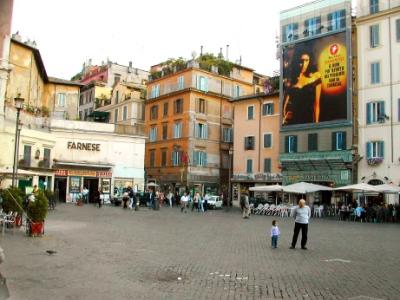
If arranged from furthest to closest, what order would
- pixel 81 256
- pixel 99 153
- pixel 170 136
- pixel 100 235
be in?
pixel 170 136 < pixel 99 153 < pixel 100 235 < pixel 81 256

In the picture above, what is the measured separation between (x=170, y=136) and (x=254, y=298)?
5219 cm

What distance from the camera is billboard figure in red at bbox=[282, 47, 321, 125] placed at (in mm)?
43938

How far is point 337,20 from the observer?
43.3 metres

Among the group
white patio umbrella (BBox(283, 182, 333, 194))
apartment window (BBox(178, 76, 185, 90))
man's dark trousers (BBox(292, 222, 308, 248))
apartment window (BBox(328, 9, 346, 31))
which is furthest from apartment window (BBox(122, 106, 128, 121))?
man's dark trousers (BBox(292, 222, 308, 248))

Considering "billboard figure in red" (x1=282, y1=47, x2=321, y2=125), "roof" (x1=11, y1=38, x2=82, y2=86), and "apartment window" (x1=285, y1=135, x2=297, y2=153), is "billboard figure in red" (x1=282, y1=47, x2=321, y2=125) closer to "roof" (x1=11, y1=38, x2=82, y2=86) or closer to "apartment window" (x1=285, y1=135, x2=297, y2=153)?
"apartment window" (x1=285, y1=135, x2=297, y2=153)

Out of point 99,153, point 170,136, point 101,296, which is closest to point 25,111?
point 99,153

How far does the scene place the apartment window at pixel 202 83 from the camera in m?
58.3

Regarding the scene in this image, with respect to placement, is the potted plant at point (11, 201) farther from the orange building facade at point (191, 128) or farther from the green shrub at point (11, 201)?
the orange building facade at point (191, 128)

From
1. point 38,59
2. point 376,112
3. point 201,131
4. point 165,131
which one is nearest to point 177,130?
point 165,131

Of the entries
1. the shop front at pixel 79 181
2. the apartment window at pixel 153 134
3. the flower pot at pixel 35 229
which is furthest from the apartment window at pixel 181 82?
the flower pot at pixel 35 229

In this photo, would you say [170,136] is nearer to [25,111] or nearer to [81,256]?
[25,111]

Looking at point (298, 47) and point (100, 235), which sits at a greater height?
point (298, 47)

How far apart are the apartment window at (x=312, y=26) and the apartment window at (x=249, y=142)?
12.1 m

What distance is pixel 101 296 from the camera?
7516mm
